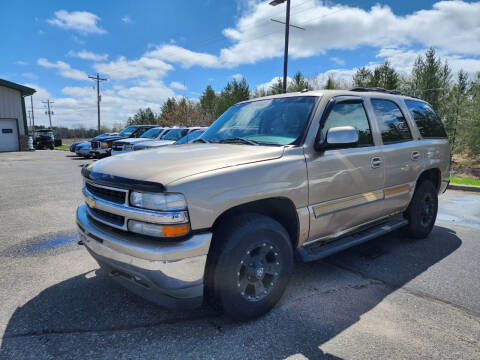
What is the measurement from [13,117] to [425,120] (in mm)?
32062

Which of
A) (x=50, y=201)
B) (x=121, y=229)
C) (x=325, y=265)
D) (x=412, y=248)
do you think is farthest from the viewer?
(x=50, y=201)

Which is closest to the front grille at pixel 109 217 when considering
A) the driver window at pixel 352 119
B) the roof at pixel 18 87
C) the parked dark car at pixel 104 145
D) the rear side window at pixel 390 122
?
the driver window at pixel 352 119

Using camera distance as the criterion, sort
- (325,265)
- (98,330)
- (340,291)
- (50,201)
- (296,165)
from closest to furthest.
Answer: (98,330) < (296,165) < (340,291) < (325,265) < (50,201)

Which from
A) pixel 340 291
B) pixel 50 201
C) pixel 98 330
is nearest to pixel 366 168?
pixel 340 291

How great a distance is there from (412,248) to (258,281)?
2.76 metres

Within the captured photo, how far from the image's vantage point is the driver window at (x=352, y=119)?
3.21 m

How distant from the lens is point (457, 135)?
20.2 metres

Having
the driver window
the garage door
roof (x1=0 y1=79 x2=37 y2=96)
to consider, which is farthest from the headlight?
the garage door

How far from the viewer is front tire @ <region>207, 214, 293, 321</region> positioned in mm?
2324

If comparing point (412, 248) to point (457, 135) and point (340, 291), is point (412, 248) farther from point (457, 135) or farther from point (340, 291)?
point (457, 135)

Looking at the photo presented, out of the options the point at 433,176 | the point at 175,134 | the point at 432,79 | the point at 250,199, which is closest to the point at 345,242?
the point at 250,199

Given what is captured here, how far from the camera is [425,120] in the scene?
4570 mm

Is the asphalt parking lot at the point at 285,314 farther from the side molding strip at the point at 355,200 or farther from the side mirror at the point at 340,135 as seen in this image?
the side mirror at the point at 340,135

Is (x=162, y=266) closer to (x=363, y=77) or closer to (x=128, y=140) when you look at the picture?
(x=128, y=140)
